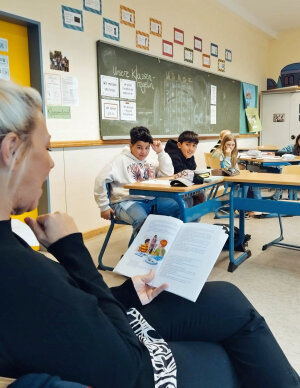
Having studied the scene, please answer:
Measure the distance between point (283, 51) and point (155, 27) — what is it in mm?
4018

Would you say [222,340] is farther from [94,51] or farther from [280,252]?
[94,51]

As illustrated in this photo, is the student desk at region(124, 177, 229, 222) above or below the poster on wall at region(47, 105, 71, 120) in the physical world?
below

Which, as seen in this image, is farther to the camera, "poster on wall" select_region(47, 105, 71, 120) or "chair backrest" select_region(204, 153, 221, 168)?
"chair backrest" select_region(204, 153, 221, 168)

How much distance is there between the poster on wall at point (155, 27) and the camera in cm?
415

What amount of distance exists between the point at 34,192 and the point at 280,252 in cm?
279

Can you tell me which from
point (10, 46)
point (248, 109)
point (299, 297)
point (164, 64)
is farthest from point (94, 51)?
point (248, 109)

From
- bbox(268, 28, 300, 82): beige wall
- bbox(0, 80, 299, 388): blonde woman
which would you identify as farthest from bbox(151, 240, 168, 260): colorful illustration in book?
bbox(268, 28, 300, 82): beige wall

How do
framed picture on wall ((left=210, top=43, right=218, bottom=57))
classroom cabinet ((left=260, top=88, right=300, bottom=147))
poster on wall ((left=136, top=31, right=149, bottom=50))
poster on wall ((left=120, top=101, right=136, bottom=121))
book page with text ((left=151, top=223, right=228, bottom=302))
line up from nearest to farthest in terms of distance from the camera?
book page with text ((left=151, top=223, right=228, bottom=302)) < poster on wall ((left=120, top=101, right=136, bottom=121)) < poster on wall ((left=136, top=31, right=149, bottom=50)) < framed picture on wall ((left=210, top=43, right=218, bottom=57)) < classroom cabinet ((left=260, top=88, right=300, bottom=147))

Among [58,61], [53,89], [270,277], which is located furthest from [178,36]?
[270,277]

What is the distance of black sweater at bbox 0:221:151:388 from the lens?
52 cm

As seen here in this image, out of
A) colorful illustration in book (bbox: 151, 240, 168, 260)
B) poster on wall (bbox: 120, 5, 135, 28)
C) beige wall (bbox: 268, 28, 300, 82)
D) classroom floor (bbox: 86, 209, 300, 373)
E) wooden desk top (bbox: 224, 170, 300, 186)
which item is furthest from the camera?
beige wall (bbox: 268, 28, 300, 82)

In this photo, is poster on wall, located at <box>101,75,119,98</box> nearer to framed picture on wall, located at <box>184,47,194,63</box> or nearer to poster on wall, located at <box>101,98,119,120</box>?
poster on wall, located at <box>101,98,119,120</box>

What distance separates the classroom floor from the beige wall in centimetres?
452

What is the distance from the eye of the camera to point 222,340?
0.91m
